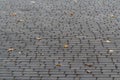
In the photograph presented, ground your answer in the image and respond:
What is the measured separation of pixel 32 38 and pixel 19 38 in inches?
13.8

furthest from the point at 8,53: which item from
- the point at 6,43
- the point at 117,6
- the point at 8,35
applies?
the point at 117,6

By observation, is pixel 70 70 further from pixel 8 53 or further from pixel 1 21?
pixel 1 21

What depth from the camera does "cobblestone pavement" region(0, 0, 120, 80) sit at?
7.09m

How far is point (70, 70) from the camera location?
23.5 feet

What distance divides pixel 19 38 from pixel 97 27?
8.05 feet

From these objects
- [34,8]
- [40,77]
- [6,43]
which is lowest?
[40,77]

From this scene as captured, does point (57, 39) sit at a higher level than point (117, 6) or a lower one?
lower

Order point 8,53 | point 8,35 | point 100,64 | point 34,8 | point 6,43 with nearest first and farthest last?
point 100,64, point 8,53, point 6,43, point 8,35, point 34,8

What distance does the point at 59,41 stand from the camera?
8914mm

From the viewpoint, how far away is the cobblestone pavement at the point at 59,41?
7.09 meters

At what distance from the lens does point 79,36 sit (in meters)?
9.30

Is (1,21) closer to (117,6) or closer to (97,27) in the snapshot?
(97,27)

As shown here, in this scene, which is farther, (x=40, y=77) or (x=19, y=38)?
(x=19, y=38)

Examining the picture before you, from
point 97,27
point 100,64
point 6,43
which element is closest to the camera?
point 100,64
